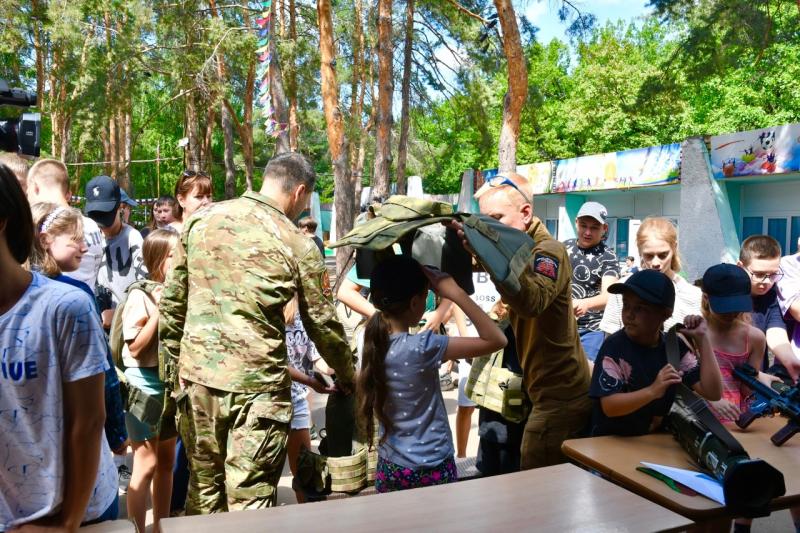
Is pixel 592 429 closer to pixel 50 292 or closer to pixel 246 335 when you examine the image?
pixel 246 335

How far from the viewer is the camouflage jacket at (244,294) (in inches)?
109

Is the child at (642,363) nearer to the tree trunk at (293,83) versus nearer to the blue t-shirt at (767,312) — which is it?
the blue t-shirt at (767,312)

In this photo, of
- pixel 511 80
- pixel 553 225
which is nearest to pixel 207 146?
pixel 553 225

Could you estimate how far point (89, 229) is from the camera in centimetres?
387

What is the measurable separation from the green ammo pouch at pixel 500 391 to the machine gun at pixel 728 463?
36.3 inches

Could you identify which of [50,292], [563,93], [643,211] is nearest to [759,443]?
[50,292]

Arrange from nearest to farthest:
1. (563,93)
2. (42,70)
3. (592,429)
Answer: (592,429), (42,70), (563,93)

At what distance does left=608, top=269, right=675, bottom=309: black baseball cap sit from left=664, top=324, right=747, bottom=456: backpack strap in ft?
0.53

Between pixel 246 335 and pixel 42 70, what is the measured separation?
29.4 meters

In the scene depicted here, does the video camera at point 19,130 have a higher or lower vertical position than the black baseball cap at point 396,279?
higher

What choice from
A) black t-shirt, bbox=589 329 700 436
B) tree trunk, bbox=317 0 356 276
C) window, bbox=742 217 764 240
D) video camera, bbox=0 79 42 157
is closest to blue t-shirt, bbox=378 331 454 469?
black t-shirt, bbox=589 329 700 436

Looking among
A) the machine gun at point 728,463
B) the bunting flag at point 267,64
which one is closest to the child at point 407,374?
the machine gun at point 728,463

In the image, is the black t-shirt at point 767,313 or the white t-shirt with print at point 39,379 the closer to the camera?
the white t-shirt with print at point 39,379

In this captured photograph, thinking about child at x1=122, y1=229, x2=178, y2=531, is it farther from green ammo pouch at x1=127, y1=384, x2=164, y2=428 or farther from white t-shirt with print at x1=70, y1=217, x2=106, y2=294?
white t-shirt with print at x1=70, y1=217, x2=106, y2=294
